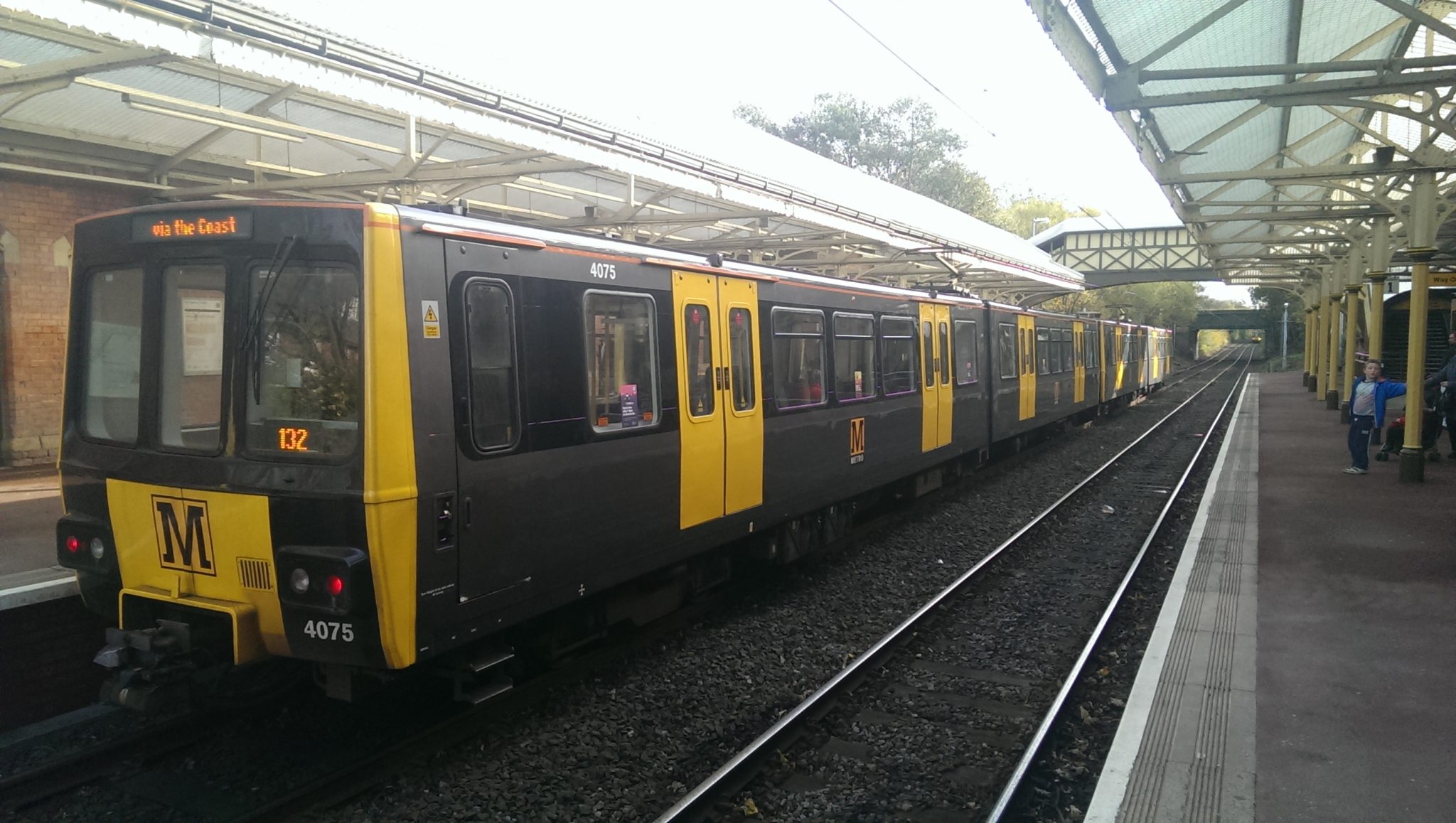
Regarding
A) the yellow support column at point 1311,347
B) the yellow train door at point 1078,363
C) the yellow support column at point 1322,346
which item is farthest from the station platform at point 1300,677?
the yellow support column at point 1311,347

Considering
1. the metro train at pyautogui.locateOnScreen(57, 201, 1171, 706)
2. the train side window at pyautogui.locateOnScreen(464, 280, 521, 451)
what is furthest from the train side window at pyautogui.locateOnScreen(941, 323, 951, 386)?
the train side window at pyautogui.locateOnScreen(464, 280, 521, 451)

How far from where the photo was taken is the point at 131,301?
5004 mm

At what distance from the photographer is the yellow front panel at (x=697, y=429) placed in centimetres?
658

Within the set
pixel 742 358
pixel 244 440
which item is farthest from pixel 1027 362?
pixel 244 440

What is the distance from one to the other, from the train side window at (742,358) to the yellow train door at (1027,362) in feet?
30.3

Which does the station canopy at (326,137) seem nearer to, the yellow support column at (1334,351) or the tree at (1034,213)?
the yellow support column at (1334,351)

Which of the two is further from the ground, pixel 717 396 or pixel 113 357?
pixel 113 357

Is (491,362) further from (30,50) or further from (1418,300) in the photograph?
(1418,300)

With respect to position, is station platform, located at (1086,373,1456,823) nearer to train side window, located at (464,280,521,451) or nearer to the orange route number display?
train side window, located at (464,280,521,451)

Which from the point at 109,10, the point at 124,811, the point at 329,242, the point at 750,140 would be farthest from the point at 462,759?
the point at 750,140

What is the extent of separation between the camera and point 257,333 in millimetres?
4586

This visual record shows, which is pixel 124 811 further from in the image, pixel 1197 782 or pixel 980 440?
pixel 980 440

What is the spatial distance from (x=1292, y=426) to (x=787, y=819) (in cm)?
2069

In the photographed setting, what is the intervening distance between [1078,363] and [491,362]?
59.4 ft
